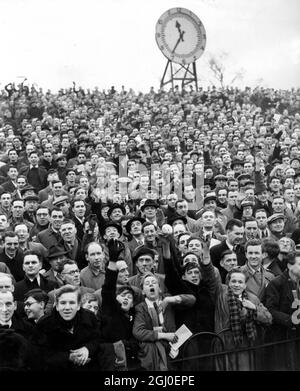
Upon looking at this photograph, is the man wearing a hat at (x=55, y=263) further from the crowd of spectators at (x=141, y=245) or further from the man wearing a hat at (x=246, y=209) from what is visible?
the man wearing a hat at (x=246, y=209)

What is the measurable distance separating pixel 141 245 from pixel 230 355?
2499mm

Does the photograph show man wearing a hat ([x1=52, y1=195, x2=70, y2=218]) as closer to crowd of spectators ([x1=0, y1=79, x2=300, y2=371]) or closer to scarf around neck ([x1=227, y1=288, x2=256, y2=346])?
crowd of spectators ([x1=0, y1=79, x2=300, y2=371])

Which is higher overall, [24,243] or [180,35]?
[180,35]

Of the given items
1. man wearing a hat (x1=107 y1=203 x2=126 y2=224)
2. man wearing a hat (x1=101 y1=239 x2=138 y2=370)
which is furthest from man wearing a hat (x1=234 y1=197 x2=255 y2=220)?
man wearing a hat (x1=101 y1=239 x2=138 y2=370)

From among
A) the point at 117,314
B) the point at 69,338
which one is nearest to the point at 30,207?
the point at 117,314

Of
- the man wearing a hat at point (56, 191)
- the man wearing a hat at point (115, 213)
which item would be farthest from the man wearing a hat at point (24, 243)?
the man wearing a hat at point (56, 191)

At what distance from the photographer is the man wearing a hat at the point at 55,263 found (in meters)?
6.58

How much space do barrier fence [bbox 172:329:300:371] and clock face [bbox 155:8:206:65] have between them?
24.2m

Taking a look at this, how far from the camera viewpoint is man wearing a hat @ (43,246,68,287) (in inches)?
259

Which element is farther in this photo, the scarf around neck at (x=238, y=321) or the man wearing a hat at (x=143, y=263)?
the man wearing a hat at (x=143, y=263)

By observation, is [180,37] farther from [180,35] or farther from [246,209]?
[246,209]

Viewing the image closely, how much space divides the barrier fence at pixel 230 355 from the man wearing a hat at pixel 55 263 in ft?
5.63

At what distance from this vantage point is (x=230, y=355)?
549 cm
